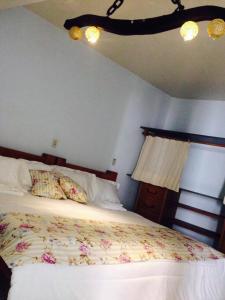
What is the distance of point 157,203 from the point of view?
3912 mm

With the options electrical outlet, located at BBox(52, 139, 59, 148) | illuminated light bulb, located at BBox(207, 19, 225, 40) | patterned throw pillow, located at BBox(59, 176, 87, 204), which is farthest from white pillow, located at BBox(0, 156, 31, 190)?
illuminated light bulb, located at BBox(207, 19, 225, 40)

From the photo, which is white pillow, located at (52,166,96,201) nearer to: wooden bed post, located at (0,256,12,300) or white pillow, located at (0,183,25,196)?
white pillow, located at (0,183,25,196)

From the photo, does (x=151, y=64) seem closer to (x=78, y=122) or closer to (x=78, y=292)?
(x=78, y=122)

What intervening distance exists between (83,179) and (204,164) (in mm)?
1758

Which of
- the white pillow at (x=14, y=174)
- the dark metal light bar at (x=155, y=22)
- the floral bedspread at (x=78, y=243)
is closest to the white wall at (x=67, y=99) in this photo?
the white pillow at (x=14, y=174)

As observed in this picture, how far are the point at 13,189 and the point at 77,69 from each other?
63.8 inches

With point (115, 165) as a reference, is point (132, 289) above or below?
below

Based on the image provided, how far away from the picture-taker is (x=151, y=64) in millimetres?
3471

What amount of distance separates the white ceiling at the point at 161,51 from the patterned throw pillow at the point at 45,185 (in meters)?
1.48

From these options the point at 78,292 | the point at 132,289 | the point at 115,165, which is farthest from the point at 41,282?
the point at 115,165

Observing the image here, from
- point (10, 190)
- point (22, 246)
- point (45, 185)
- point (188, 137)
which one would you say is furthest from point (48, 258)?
point (188, 137)

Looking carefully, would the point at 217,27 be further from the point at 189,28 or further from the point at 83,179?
the point at 83,179

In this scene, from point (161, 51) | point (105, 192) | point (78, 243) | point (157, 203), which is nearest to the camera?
point (78, 243)

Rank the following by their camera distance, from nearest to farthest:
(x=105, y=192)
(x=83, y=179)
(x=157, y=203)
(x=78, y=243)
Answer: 1. (x=78, y=243)
2. (x=83, y=179)
3. (x=105, y=192)
4. (x=157, y=203)
